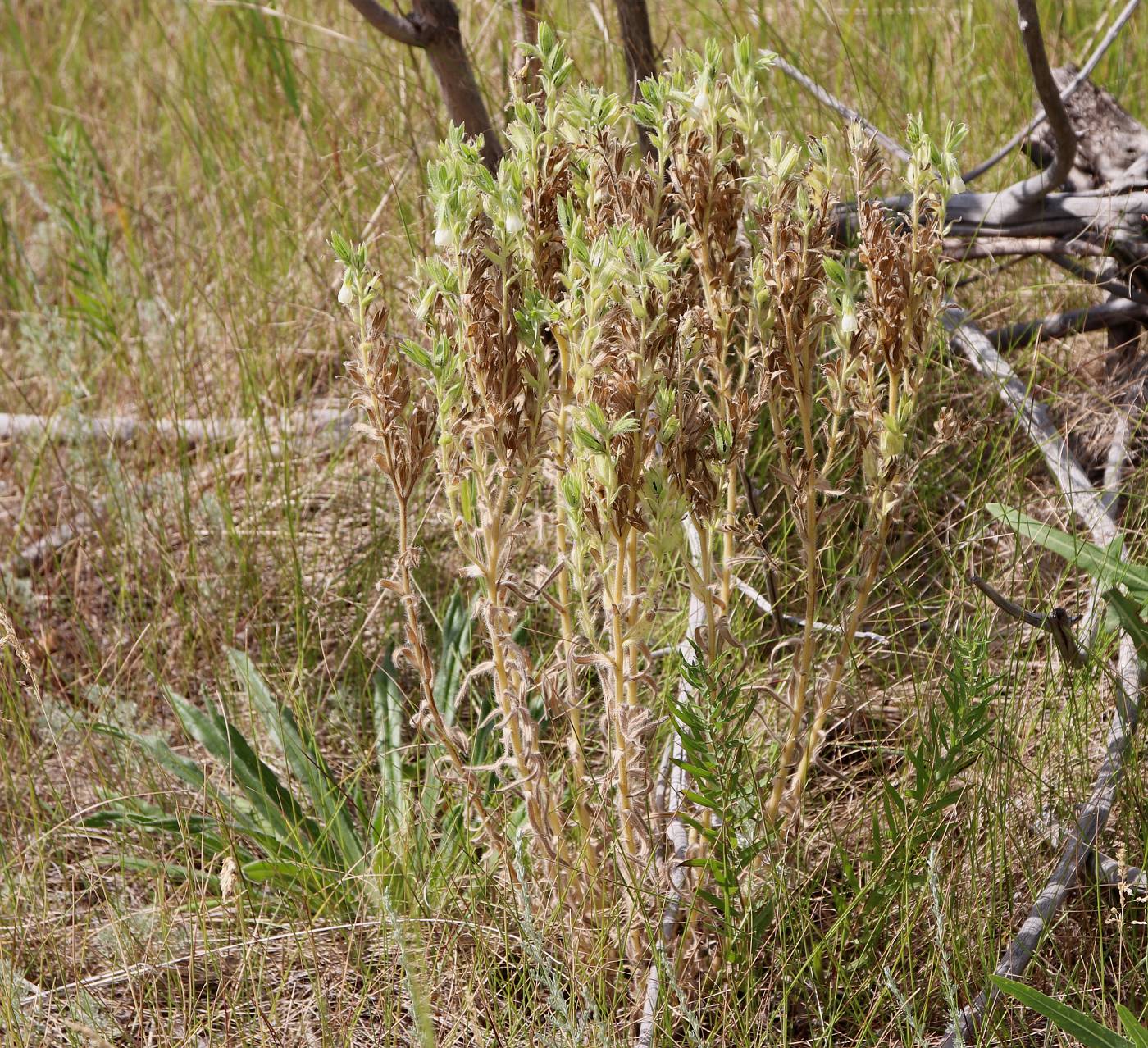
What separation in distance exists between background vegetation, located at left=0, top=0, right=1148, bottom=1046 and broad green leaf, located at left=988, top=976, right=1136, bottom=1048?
112mm

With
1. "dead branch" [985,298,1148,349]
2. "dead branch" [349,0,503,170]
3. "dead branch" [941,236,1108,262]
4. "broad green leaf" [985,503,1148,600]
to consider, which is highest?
"dead branch" [349,0,503,170]

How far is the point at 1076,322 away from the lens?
2.37 metres

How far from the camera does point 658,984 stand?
1.49m

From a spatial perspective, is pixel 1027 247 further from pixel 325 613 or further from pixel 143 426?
pixel 143 426

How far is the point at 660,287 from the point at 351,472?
1.58 meters

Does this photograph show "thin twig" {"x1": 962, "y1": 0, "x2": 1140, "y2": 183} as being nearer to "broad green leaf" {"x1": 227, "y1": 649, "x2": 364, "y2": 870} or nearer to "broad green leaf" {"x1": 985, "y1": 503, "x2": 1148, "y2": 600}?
"broad green leaf" {"x1": 985, "y1": 503, "x2": 1148, "y2": 600}

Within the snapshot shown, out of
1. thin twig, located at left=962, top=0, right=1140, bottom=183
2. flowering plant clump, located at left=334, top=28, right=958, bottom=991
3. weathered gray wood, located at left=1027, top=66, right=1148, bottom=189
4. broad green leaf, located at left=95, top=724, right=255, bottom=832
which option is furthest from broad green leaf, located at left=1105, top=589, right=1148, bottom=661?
broad green leaf, located at left=95, top=724, right=255, bottom=832

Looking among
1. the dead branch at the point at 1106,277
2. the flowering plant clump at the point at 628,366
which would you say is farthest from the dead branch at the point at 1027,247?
the flowering plant clump at the point at 628,366

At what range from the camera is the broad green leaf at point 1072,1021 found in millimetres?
1323

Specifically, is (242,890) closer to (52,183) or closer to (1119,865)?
(1119,865)

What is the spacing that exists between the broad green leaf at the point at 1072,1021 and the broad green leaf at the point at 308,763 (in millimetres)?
1007

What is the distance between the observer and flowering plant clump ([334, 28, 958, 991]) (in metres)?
1.35

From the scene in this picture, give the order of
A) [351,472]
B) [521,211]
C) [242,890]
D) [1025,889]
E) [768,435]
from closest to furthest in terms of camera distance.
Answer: [521,211] < [1025,889] < [242,890] < [768,435] < [351,472]

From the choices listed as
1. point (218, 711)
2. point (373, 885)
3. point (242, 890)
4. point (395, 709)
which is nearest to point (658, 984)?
point (373, 885)
